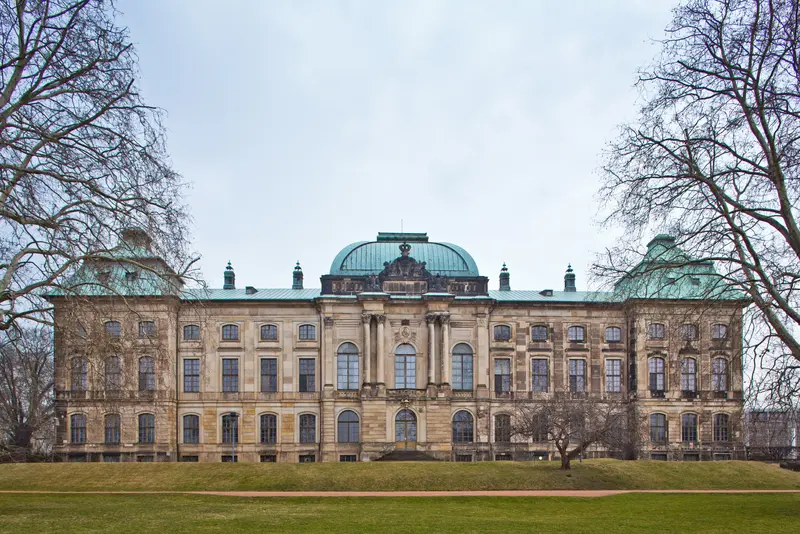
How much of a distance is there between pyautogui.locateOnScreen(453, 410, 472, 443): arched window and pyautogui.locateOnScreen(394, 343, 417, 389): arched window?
376cm

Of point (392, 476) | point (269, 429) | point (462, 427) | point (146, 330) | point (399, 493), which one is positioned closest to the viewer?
point (146, 330)

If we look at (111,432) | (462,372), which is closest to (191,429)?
(111,432)

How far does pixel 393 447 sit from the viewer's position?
5653 cm

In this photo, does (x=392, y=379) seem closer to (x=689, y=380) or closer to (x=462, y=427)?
(x=462, y=427)

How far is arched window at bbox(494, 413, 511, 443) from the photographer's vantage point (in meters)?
58.5

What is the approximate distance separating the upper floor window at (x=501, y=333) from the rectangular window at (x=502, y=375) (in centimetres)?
150

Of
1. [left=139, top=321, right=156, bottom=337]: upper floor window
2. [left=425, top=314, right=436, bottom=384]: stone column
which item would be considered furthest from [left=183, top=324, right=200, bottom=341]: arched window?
[left=139, top=321, right=156, bottom=337]: upper floor window

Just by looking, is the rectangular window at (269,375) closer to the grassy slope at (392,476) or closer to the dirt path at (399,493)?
the grassy slope at (392,476)

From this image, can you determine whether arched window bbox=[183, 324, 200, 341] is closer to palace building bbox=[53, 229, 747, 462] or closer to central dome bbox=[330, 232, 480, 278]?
palace building bbox=[53, 229, 747, 462]

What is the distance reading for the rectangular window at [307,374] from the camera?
58.7 meters

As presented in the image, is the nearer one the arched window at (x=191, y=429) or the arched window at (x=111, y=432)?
the arched window at (x=111, y=432)

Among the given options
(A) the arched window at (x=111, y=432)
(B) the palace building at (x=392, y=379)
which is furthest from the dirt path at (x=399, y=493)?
(A) the arched window at (x=111, y=432)

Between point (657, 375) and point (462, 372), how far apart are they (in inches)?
554

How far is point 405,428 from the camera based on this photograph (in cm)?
5734
